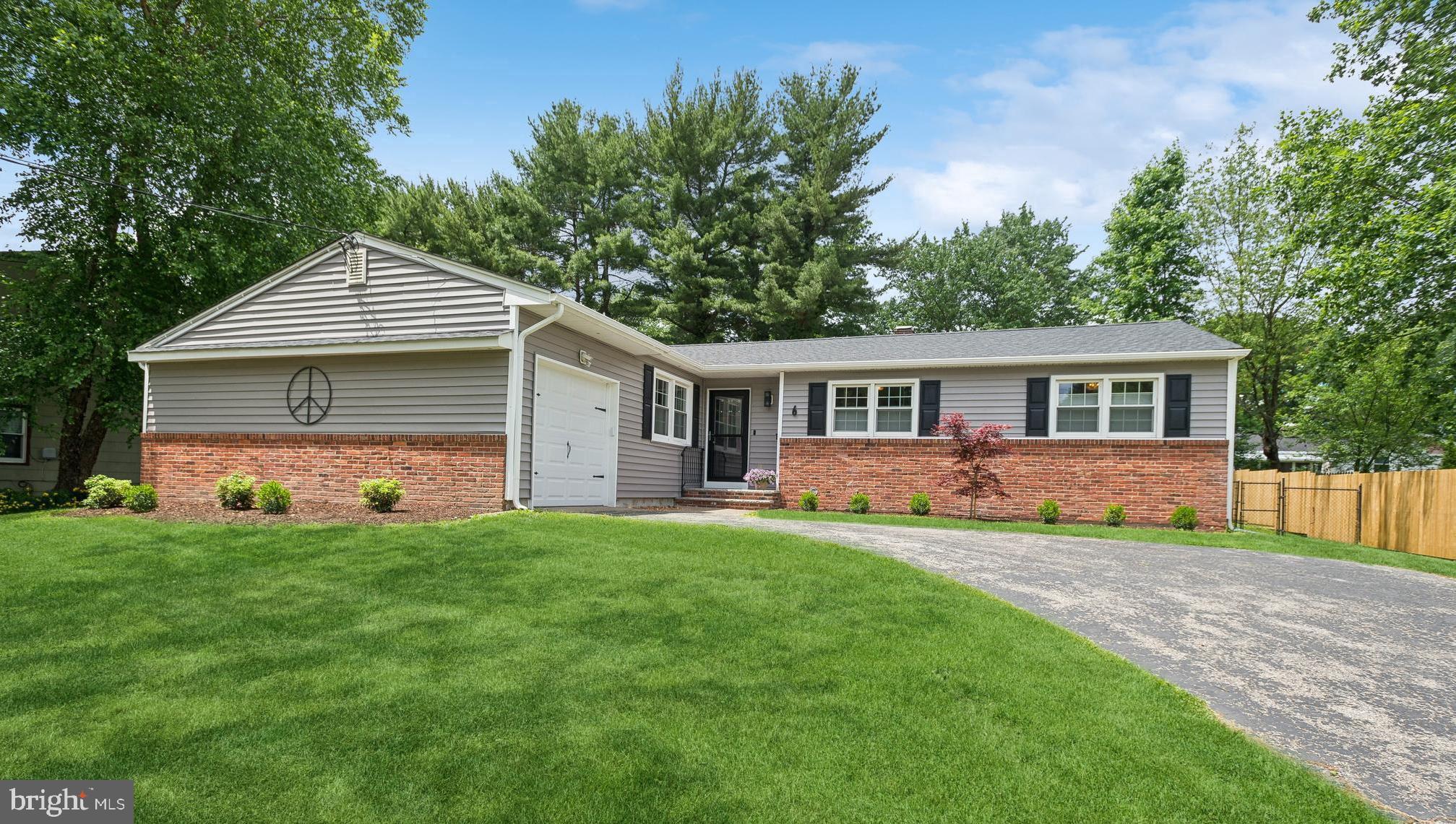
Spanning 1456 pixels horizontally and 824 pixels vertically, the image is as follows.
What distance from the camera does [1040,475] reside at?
1307 centimetres

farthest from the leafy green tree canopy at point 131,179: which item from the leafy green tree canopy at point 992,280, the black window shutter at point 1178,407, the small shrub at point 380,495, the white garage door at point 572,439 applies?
the leafy green tree canopy at point 992,280

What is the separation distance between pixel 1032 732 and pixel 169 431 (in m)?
13.3

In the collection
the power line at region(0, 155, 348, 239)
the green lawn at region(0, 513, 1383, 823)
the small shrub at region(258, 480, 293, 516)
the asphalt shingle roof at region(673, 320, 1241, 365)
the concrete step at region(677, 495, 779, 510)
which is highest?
the power line at region(0, 155, 348, 239)

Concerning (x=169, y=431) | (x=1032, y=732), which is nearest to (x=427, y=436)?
(x=169, y=431)

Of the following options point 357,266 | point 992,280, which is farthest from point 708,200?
point 357,266

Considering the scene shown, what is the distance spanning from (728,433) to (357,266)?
8.12 metres

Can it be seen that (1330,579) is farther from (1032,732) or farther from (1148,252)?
(1148,252)

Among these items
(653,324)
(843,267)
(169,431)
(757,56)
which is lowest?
(169,431)

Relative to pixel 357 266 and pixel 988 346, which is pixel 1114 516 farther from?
pixel 357 266

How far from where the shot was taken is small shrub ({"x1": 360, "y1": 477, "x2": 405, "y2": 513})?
9008mm

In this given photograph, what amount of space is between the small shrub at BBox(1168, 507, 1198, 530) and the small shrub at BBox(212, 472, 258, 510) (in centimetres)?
1387

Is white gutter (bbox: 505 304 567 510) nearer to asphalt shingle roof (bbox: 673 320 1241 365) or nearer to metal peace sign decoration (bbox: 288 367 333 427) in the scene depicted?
metal peace sign decoration (bbox: 288 367 333 427)

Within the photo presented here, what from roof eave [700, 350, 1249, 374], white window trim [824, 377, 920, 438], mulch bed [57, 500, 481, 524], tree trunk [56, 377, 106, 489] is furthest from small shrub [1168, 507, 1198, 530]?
tree trunk [56, 377, 106, 489]

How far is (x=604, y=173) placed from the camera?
1026 inches
